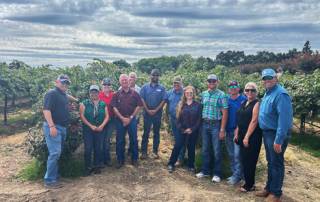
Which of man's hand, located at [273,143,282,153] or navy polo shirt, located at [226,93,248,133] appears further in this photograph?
navy polo shirt, located at [226,93,248,133]

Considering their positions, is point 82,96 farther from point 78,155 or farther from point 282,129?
point 282,129

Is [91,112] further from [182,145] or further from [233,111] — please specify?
[233,111]

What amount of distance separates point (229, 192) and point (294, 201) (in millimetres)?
1016

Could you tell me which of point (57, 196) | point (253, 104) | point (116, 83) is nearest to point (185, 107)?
point (253, 104)

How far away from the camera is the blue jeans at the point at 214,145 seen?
14.3 feet

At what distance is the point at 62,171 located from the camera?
4770 mm

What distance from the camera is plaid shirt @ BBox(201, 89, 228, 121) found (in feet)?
14.0

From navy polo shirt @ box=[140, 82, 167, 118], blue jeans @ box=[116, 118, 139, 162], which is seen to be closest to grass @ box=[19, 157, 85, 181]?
blue jeans @ box=[116, 118, 139, 162]

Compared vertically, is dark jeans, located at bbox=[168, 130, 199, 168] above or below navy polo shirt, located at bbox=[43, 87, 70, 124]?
below

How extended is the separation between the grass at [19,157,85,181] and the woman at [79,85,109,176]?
0.25m

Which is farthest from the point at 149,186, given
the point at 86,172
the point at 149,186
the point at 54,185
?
the point at 54,185

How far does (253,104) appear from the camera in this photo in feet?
12.0

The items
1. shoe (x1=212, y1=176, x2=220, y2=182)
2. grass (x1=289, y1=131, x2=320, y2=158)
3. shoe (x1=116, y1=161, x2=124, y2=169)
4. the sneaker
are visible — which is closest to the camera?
shoe (x1=212, y1=176, x2=220, y2=182)

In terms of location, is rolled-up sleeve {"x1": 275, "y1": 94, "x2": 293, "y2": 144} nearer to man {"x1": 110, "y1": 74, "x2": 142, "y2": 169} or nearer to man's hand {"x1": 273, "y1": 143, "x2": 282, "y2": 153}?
man's hand {"x1": 273, "y1": 143, "x2": 282, "y2": 153}
